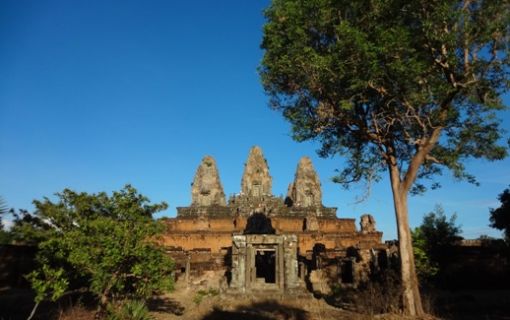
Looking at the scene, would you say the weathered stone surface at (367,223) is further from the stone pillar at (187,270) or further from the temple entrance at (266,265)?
the stone pillar at (187,270)

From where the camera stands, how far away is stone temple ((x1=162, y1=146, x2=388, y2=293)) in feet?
58.4

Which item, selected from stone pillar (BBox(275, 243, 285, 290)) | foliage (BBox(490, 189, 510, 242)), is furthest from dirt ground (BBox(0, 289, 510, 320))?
foliage (BBox(490, 189, 510, 242))

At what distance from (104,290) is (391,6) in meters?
11.7

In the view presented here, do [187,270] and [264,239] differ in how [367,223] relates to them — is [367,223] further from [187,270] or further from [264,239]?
[187,270]

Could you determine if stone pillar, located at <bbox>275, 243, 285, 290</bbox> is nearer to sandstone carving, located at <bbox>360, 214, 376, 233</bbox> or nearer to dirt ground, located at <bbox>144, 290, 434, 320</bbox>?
dirt ground, located at <bbox>144, 290, 434, 320</bbox>

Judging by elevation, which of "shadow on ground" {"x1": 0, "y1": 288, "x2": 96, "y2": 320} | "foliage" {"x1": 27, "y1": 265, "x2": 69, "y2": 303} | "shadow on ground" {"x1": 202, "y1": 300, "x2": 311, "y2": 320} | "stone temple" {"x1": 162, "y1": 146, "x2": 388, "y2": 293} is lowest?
"shadow on ground" {"x1": 202, "y1": 300, "x2": 311, "y2": 320}

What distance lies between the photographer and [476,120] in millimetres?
12188

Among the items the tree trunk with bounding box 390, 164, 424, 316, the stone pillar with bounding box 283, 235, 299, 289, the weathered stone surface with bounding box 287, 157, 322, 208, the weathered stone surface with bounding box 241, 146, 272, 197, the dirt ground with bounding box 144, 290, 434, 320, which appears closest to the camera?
the tree trunk with bounding box 390, 164, 424, 316

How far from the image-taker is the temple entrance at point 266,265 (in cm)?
2329

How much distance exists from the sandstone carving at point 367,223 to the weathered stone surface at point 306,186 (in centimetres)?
782

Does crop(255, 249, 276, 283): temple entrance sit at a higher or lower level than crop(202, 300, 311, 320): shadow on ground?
higher

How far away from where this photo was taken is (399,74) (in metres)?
11.1

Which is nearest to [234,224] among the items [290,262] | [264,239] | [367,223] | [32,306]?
[367,223]

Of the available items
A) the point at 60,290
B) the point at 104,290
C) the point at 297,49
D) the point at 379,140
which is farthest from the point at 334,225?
the point at 60,290
